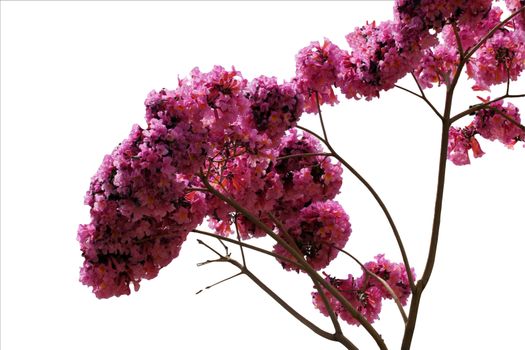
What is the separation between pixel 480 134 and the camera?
4457 millimetres

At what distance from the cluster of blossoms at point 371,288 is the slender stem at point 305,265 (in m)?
0.43

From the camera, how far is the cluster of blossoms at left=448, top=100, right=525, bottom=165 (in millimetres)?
4398

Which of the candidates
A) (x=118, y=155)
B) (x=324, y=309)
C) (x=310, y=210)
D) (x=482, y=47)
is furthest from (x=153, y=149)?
(x=482, y=47)

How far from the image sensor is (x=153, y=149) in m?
3.24

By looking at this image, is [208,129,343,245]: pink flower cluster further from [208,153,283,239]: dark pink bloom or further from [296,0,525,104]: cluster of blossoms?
[296,0,525,104]: cluster of blossoms

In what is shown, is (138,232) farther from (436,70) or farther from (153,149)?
(436,70)

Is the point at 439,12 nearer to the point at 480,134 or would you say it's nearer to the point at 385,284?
the point at 480,134

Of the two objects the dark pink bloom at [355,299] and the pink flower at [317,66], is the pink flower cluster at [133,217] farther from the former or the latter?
the dark pink bloom at [355,299]

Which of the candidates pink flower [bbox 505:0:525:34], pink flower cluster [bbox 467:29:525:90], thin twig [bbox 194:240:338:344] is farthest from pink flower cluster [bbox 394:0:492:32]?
thin twig [bbox 194:240:338:344]

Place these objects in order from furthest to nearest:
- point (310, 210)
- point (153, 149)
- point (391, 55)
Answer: point (310, 210)
point (391, 55)
point (153, 149)

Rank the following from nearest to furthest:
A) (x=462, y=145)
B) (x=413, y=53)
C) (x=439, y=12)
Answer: (x=439, y=12), (x=413, y=53), (x=462, y=145)

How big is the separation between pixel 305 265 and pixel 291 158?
567mm

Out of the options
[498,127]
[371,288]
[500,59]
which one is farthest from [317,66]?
[371,288]

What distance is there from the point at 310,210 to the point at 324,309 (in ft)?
1.97
